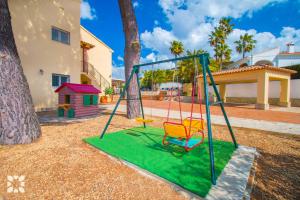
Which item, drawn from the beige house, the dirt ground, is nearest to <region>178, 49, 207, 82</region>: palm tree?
the beige house

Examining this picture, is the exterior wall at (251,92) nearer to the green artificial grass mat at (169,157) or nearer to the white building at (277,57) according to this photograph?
the white building at (277,57)

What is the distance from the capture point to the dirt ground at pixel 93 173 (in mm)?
2512

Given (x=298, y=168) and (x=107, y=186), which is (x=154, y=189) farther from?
(x=298, y=168)

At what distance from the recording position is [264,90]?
13.6 metres

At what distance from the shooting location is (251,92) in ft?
65.9

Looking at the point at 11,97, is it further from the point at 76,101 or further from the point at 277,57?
the point at 277,57

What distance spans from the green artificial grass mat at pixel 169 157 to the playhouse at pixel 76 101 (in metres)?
4.40

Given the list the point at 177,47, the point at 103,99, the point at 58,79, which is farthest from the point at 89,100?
the point at 177,47

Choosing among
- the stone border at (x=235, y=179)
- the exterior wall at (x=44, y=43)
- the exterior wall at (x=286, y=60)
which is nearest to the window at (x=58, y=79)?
the exterior wall at (x=44, y=43)

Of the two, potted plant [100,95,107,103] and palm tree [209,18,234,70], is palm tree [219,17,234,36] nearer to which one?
palm tree [209,18,234,70]

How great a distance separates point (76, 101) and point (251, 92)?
67.7 feet

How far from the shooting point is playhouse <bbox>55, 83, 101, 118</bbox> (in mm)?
8992

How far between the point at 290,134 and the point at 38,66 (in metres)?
14.6

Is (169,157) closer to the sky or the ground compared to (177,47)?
closer to the ground
